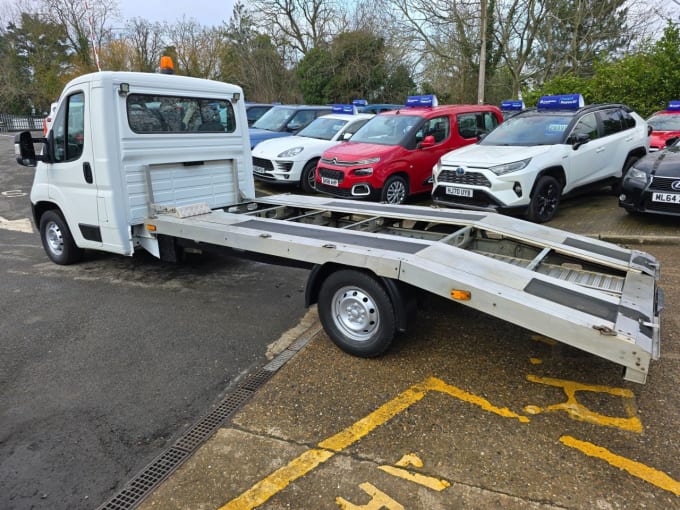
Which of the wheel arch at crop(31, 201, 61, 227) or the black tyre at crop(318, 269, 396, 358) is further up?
the wheel arch at crop(31, 201, 61, 227)

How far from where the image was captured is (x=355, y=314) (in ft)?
12.2

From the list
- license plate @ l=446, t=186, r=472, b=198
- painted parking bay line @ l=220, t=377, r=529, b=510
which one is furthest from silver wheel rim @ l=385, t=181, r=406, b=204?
painted parking bay line @ l=220, t=377, r=529, b=510

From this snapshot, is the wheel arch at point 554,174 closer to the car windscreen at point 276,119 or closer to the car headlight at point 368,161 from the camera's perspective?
the car headlight at point 368,161

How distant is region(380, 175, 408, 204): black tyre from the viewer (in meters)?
8.84

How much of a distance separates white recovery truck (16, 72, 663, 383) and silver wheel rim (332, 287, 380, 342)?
0.01 meters

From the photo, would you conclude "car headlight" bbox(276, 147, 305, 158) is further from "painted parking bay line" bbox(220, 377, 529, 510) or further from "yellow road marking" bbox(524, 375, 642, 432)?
"yellow road marking" bbox(524, 375, 642, 432)

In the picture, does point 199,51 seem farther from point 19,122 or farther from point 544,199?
point 544,199

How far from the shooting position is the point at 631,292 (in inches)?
128

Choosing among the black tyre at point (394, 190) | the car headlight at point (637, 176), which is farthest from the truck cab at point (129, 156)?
the car headlight at point (637, 176)

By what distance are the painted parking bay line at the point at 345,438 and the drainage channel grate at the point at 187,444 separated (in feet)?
1.54

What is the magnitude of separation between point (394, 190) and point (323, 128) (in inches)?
136

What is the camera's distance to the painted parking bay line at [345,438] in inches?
98.4

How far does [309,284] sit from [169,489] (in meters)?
1.76

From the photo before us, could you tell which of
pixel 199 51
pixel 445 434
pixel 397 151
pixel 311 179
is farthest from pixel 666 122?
pixel 199 51
